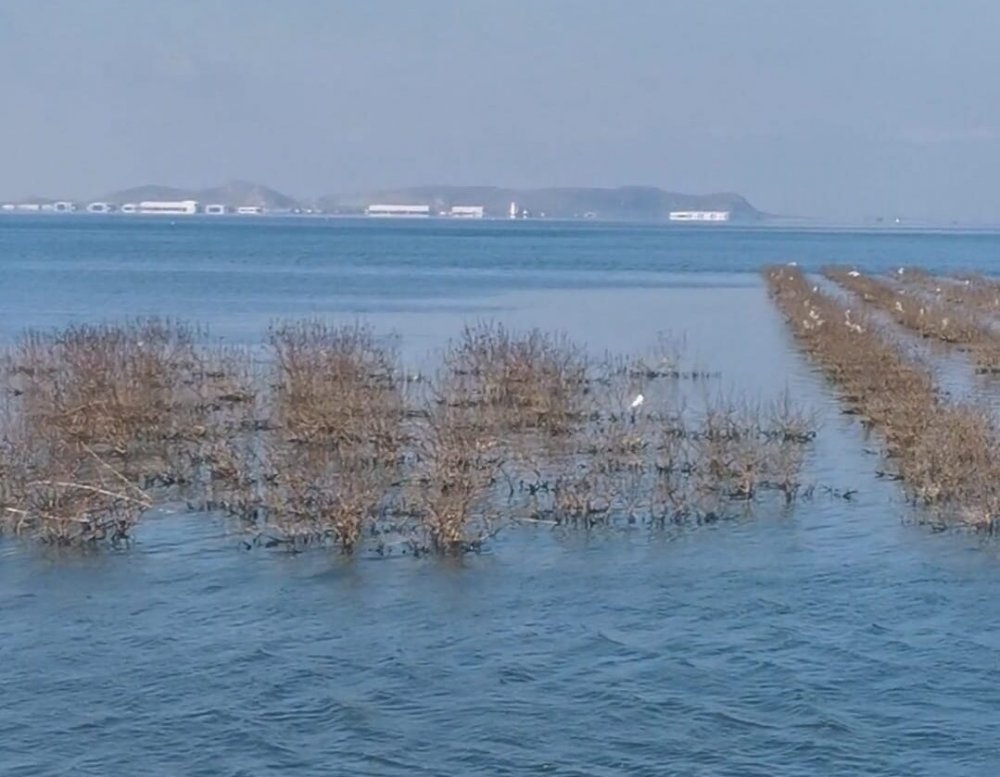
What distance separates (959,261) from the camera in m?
126

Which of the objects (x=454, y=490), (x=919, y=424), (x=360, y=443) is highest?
(x=919, y=424)

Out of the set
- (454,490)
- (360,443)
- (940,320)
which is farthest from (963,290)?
(454,490)

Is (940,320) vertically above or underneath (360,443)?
above

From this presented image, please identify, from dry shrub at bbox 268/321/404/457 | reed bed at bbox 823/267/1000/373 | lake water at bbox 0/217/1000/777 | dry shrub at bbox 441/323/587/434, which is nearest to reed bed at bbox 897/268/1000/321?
reed bed at bbox 823/267/1000/373

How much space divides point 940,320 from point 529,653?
1358 inches

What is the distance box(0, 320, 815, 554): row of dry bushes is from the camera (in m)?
20.6

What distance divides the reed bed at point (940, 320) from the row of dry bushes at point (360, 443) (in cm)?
934

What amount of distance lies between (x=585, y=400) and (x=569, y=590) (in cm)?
1321

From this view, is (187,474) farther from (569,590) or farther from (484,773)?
(484,773)

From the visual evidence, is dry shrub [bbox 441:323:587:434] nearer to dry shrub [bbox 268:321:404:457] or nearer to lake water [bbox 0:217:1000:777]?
dry shrub [bbox 268:321:404:457]

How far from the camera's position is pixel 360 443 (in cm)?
2595

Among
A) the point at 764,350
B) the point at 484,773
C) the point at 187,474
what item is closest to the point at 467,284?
the point at 764,350

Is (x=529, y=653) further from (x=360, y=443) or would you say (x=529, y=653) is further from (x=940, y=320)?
(x=940, y=320)

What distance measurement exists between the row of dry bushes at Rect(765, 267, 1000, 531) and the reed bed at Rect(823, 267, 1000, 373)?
2509mm
